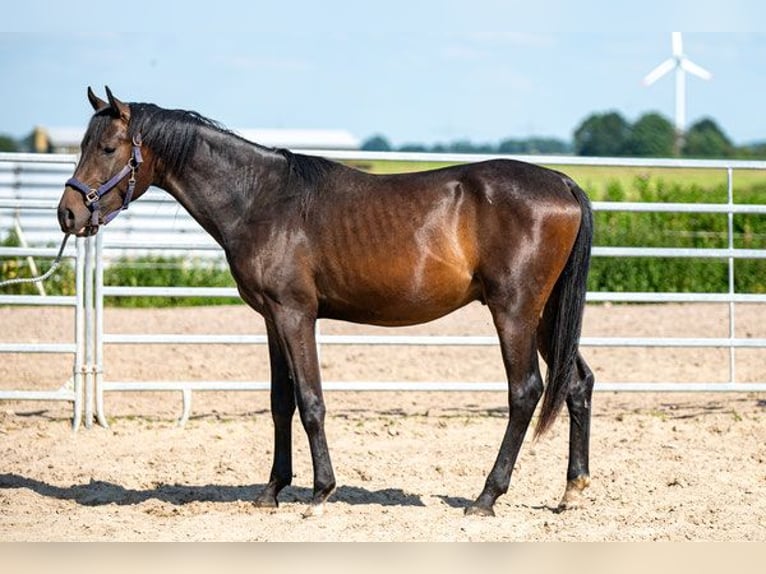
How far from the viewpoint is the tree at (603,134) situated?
5275 centimetres

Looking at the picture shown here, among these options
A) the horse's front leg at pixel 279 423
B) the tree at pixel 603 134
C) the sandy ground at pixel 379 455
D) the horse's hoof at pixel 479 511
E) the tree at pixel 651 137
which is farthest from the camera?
the tree at pixel 603 134

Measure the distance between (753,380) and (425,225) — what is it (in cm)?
448

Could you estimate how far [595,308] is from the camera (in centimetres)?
1137

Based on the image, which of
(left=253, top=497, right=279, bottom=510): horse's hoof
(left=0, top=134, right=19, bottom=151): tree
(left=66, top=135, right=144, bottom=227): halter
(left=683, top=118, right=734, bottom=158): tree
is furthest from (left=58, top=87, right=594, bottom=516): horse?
(left=0, top=134, right=19, bottom=151): tree

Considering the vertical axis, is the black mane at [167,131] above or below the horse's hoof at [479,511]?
above

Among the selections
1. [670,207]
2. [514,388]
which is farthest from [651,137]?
[514,388]

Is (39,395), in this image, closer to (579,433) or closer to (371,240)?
(371,240)

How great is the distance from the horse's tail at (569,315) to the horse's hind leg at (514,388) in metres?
0.10

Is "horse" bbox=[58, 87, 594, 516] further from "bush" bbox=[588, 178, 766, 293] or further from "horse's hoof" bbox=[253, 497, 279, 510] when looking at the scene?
"bush" bbox=[588, 178, 766, 293]

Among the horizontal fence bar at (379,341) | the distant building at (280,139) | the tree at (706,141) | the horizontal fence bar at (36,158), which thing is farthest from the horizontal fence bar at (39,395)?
the tree at (706,141)

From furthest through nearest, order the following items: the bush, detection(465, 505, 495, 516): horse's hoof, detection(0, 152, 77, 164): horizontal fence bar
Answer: the bush, detection(0, 152, 77, 164): horizontal fence bar, detection(465, 505, 495, 516): horse's hoof

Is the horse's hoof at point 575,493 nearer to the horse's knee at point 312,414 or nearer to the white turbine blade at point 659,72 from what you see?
the horse's knee at point 312,414

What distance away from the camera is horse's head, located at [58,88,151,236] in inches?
200

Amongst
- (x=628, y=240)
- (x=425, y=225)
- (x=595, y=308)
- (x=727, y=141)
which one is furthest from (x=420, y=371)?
(x=727, y=141)
